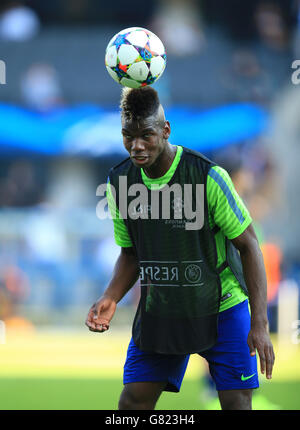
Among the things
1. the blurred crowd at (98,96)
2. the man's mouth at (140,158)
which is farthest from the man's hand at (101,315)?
the blurred crowd at (98,96)

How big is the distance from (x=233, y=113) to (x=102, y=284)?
5.11 metres

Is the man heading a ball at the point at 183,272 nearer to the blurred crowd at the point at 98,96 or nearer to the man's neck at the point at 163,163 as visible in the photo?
the man's neck at the point at 163,163

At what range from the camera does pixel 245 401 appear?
3.71 meters

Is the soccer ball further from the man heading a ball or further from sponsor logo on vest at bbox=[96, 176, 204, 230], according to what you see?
sponsor logo on vest at bbox=[96, 176, 204, 230]

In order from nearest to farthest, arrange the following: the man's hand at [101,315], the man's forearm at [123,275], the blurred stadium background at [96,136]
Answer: the man's hand at [101,315]
the man's forearm at [123,275]
the blurred stadium background at [96,136]

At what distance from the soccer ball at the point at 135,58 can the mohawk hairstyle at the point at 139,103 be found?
7 centimetres

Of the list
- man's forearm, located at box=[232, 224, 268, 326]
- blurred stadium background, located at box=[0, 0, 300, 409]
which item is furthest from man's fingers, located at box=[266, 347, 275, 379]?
blurred stadium background, located at box=[0, 0, 300, 409]

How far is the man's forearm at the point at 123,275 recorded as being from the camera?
161 inches

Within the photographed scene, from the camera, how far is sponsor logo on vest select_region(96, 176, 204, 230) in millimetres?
3732

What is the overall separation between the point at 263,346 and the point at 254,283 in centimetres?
33

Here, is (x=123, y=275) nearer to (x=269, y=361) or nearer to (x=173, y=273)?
(x=173, y=273)

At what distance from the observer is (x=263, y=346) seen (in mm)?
3543
